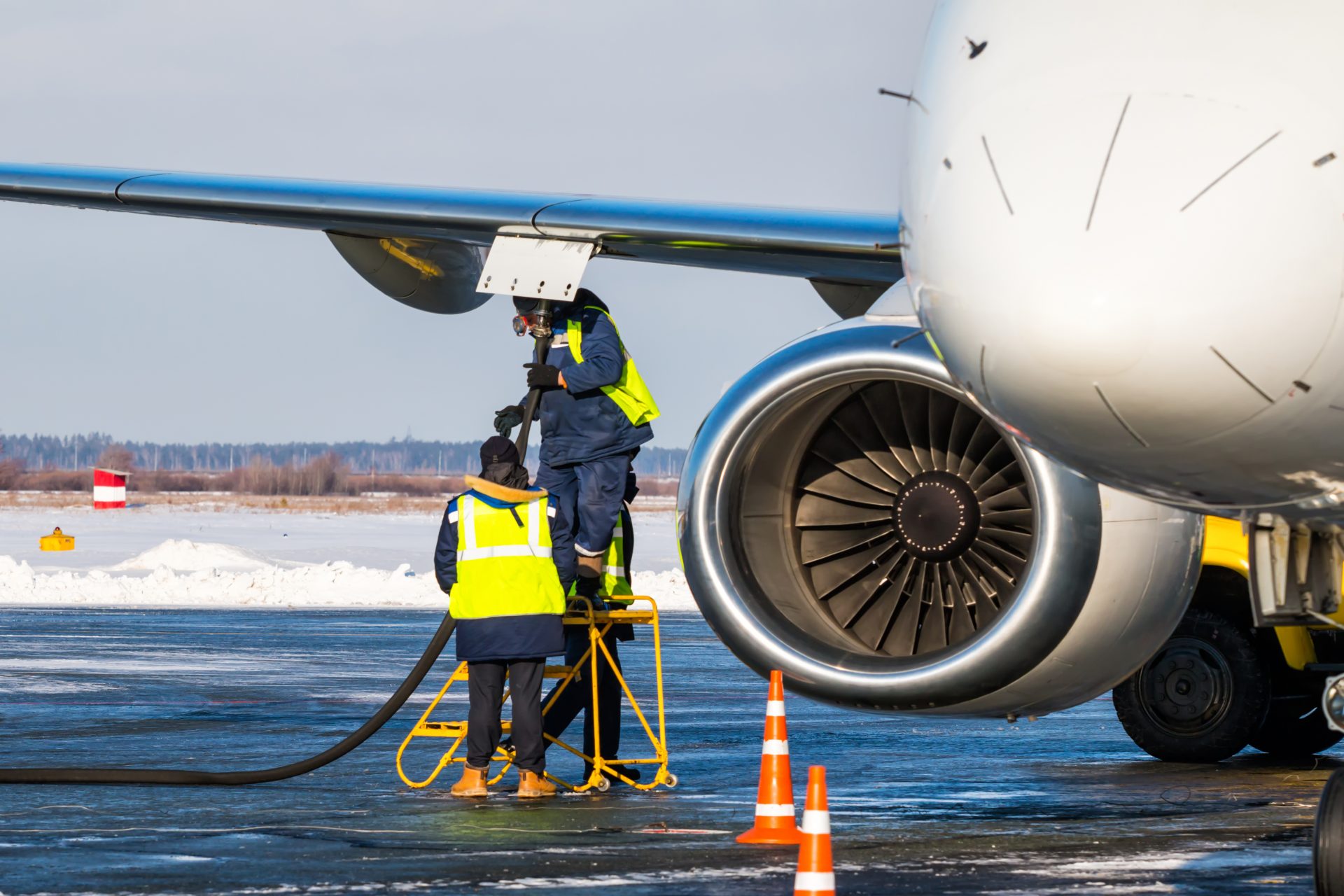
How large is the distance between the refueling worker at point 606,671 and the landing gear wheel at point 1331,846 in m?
4.21

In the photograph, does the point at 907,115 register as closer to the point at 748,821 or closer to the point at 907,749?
the point at 748,821

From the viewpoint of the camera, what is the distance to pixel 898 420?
733cm

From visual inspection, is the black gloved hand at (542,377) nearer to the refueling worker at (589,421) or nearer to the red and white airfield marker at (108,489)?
the refueling worker at (589,421)

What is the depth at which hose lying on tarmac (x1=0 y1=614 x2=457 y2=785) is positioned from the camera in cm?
870

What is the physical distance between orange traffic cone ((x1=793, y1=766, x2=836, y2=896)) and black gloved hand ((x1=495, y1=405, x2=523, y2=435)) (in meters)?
4.10

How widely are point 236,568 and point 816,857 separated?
90.3ft

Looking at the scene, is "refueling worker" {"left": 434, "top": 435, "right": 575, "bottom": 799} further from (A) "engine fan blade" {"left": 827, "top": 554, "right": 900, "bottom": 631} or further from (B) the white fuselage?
(B) the white fuselage

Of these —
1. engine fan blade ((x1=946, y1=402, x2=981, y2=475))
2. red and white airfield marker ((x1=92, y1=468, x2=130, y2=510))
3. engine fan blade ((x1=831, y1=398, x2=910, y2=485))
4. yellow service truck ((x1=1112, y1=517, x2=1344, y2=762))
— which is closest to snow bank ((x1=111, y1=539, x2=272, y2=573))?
yellow service truck ((x1=1112, y1=517, x2=1344, y2=762))

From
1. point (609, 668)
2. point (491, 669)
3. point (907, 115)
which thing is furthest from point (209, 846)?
point (907, 115)

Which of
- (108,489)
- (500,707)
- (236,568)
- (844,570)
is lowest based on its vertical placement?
(500,707)

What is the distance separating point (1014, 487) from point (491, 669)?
111 inches

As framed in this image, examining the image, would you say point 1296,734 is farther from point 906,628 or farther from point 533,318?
point 533,318

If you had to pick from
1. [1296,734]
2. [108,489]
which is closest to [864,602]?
[1296,734]

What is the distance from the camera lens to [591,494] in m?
9.01
